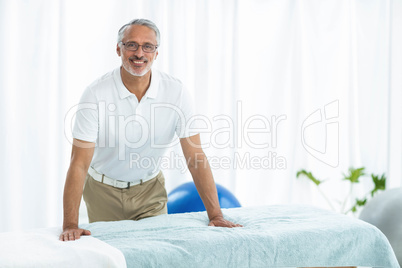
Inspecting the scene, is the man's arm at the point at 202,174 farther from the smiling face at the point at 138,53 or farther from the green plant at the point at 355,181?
the green plant at the point at 355,181

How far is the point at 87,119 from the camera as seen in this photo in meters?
1.87

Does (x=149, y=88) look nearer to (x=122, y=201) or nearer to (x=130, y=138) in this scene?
A: (x=130, y=138)

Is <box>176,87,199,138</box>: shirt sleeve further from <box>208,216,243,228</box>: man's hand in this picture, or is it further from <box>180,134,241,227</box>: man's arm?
<box>208,216,243,228</box>: man's hand

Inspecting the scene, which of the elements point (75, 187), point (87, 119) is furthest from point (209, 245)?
point (87, 119)

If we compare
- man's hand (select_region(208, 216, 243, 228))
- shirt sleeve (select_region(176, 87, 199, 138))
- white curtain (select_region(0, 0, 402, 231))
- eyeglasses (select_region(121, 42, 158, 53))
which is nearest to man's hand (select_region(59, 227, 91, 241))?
man's hand (select_region(208, 216, 243, 228))

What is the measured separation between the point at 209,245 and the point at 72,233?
51 cm

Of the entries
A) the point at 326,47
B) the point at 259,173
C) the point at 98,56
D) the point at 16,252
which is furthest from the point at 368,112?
the point at 16,252

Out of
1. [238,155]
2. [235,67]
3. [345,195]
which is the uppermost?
[235,67]

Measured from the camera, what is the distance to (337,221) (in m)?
1.85

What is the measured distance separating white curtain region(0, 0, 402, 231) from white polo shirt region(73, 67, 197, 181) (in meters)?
1.18

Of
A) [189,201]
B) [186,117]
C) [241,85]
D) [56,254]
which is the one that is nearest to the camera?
[56,254]

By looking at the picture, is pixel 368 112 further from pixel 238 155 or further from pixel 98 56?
pixel 98 56

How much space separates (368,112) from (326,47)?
66cm

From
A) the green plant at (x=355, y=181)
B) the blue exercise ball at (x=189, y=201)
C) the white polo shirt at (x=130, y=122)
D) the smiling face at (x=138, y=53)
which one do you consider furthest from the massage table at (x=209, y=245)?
the green plant at (x=355, y=181)
